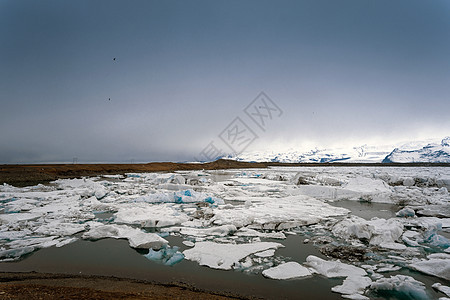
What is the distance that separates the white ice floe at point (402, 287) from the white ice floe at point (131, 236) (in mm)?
Result: 3533

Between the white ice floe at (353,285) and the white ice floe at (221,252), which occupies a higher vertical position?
the white ice floe at (353,285)

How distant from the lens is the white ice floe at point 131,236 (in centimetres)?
434

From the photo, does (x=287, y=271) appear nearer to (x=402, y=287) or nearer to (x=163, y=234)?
(x=402, y=287)

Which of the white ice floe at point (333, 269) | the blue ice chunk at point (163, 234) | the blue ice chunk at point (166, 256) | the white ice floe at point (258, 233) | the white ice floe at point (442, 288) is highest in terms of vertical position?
the white ice floe at point (333, 269)

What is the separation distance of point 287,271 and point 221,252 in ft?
4.02

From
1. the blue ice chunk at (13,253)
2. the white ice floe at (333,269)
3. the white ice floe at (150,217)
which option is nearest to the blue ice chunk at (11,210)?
the white ice floe at (150,217)

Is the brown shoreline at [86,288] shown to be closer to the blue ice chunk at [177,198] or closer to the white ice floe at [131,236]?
the white ice floe at [131,236]

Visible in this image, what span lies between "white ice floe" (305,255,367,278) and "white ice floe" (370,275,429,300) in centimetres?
35

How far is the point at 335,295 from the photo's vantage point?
2791mm

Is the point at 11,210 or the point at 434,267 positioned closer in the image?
the point at 434,267

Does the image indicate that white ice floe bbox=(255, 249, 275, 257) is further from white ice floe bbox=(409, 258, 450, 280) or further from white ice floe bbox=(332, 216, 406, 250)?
white ice floe bbox=(409, 258, 450, 280)

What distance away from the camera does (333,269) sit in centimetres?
337

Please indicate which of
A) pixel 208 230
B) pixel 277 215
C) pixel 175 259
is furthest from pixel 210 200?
pixel 175 259

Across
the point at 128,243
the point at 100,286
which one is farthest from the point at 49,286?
the point at 128,243
